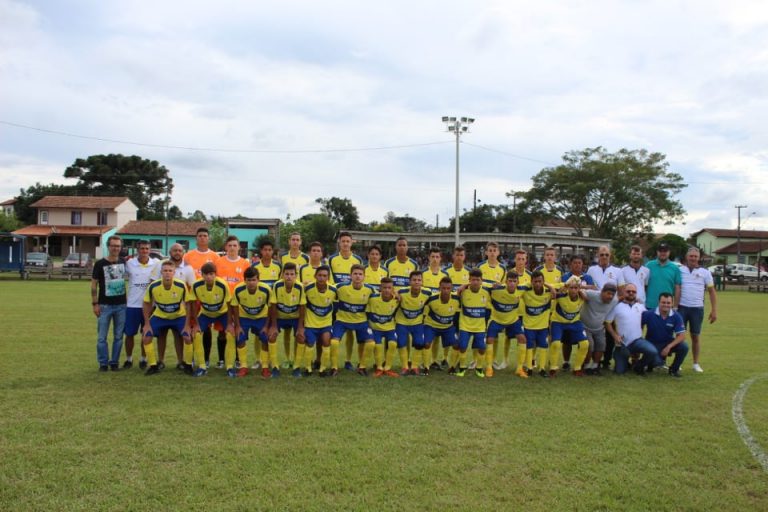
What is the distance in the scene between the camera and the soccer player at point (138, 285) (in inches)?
282

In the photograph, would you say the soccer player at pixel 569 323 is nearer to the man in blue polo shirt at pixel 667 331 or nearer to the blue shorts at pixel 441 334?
the man in blue polo shirt at pixel 667 331

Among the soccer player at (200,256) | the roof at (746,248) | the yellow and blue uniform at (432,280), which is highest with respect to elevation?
the roof at (746,248)

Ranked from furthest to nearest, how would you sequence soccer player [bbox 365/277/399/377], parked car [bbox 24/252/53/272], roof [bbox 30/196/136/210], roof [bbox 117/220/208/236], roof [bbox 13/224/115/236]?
roof [bbox 117/220/208/236]
roof [bbox 30/196/136/210]
roof [bbox 13/224/115/236]
parked car [bbox 24/252/53/272]
soccer player [bbox 365/277/399/377]

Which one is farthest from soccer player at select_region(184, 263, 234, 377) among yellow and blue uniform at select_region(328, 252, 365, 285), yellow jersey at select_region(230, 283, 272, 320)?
yellow and blue uniform at select_region(328, 252, 365, 285)

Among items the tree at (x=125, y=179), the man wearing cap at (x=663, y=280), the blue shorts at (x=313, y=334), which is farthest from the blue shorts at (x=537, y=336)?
the tree at (x=125, y=179)

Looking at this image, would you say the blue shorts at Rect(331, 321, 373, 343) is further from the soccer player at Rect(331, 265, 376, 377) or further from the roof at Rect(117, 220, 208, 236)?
the roof at Rect(117, 220, 208, 236)

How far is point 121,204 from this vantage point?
166ft

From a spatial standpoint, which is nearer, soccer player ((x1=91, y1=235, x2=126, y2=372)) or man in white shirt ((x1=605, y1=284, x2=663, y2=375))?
soccer player ((x1=91, y1=235, x2=126, y2=372))

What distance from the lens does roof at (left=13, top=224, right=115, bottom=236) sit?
152 feet

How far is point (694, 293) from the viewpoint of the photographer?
311 inches

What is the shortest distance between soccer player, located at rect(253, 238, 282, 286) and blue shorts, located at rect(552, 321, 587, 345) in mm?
3906

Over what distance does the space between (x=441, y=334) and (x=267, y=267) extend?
102 inches

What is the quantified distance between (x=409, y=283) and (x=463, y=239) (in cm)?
3054

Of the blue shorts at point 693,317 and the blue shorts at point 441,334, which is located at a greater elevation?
the blue shorts at point 693,317
